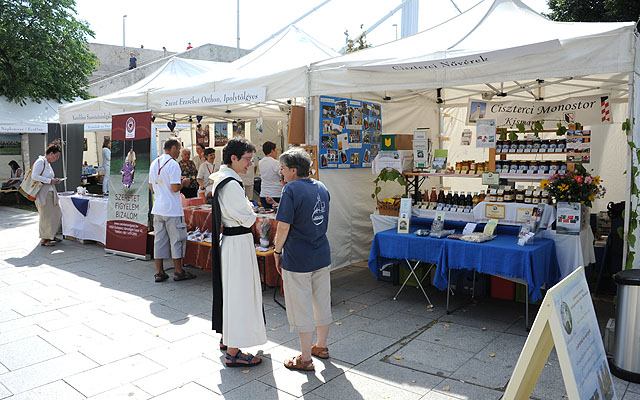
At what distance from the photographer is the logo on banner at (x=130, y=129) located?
7414mm

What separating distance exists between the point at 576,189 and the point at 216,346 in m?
3.73

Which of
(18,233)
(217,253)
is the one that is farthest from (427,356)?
(18,233)

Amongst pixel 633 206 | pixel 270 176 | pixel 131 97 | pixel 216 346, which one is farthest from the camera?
pixel 131 97

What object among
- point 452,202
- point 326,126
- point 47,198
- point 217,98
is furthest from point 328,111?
point 47,198

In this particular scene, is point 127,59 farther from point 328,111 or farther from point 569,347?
point 569,347

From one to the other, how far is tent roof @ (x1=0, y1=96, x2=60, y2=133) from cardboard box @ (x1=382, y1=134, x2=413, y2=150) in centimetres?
1196

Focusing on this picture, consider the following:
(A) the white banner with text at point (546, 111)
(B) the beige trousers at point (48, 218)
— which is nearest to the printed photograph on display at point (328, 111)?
(A) the white banner with text at point (546, 111)

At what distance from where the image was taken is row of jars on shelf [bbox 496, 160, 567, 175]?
210 inches

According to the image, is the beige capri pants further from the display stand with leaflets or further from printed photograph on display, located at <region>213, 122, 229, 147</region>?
printed photograph on display, located at <region>213, 122, 229, 147</region>

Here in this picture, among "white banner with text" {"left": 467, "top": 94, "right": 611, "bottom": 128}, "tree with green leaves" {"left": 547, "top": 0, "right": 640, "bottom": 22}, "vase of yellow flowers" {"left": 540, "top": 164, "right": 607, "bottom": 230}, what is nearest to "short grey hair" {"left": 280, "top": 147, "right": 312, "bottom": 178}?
"vase of yellow flowers" {"left": 540, "top": 164, "right": 607, "bottom": 230}

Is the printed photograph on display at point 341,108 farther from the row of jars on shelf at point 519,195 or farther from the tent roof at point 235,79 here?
the row of jars on shelf at point 519,195

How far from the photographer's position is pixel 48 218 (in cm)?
854

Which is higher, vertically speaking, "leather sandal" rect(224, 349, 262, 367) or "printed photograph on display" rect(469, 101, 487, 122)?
"printed photograph on display" rect(469, 101, 487, 122)

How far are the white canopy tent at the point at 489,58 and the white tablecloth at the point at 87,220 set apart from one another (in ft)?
14.7
